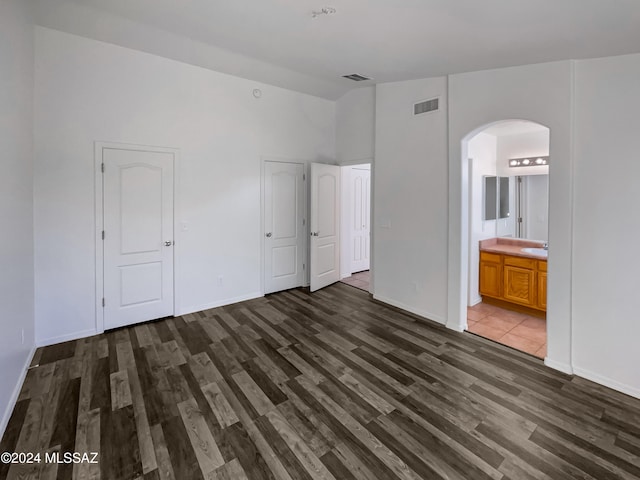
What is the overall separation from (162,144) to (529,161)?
524 centimetres

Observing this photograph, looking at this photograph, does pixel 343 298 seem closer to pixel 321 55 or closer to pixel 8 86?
pixel 321 55

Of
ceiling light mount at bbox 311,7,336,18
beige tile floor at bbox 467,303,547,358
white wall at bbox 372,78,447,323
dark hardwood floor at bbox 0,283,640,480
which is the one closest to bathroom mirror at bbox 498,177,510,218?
beige tile floor at bbox 467,303,547,358

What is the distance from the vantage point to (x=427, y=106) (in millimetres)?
3904

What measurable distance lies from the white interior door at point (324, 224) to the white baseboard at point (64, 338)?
304cm

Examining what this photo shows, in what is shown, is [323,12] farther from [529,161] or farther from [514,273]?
[514,273]

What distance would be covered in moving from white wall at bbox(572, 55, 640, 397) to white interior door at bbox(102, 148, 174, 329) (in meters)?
4.47

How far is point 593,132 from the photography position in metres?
2.63

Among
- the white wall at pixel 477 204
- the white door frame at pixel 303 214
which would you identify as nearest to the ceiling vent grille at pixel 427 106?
the white wall at pixel 477 204

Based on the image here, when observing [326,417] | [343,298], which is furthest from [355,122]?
[326,417]

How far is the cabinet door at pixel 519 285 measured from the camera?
13.5 ft

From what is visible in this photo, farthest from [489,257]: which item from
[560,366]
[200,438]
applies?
[200,438]

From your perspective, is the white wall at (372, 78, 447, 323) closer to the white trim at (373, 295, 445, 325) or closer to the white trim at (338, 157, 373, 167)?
the white trim at (373, 295, 445, 325)

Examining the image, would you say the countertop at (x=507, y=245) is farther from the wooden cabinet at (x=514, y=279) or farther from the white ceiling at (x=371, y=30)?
the white ceiling at (x=371, y=30)

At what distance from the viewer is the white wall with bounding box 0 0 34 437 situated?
86.2 inches
